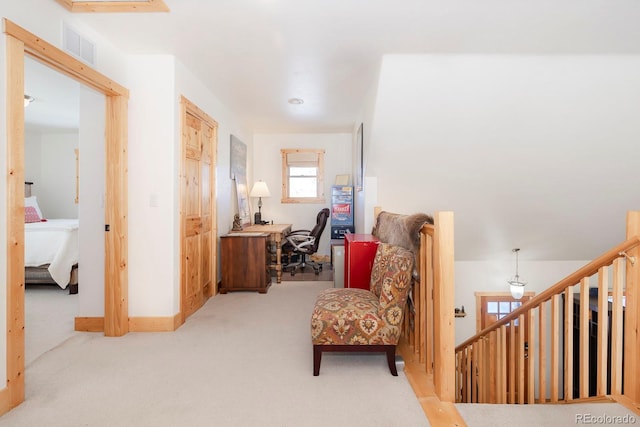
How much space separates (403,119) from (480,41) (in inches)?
36.5

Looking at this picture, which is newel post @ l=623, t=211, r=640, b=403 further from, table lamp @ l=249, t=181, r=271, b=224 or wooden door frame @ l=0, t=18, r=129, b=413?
table lamp @ l=249, t=181, r=271, b=224

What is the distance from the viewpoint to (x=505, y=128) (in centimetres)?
340

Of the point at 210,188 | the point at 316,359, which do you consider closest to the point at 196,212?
the point at 210,188

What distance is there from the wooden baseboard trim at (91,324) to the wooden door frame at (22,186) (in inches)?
6.8

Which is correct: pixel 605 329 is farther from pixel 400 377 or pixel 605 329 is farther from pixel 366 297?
pixel 366 297

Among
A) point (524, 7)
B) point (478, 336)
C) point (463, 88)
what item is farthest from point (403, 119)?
point (478, 336)

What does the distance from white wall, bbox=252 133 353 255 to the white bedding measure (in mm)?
2980

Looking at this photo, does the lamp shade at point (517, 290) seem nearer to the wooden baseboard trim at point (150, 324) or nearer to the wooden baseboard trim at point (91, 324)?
the wooden baseboard trim at point (150, 324)

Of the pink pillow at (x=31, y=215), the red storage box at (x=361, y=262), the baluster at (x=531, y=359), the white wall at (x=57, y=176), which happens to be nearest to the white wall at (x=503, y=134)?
the red storage box at (x=361, y=262)

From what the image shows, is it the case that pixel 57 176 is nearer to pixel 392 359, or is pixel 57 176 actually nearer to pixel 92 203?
pixel 92 203

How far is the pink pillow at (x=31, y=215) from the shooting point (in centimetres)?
543

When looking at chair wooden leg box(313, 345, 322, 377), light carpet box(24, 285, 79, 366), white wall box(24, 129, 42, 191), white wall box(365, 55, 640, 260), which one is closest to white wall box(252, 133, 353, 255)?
white wall box(365, 55, 640, 260)

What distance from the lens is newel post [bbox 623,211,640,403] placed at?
168 centimetres

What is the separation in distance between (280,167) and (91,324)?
4.06m
